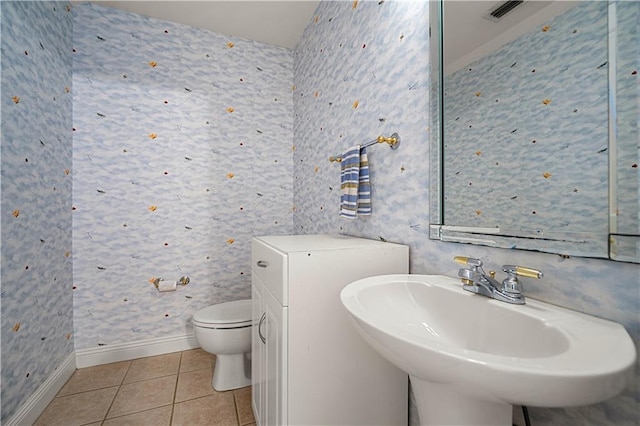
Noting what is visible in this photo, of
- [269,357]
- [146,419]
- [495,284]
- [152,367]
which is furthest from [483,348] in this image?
[152,367]

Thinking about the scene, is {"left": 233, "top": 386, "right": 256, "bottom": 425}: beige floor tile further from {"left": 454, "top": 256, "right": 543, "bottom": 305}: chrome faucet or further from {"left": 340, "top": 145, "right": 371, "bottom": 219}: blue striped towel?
{"left": 454, "top": 256, "right": 543, "bottom": 305}: chrome faucet

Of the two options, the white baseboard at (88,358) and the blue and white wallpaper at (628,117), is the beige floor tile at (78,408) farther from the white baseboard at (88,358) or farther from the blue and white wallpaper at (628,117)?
the blue and white wallpaper at (628,117)

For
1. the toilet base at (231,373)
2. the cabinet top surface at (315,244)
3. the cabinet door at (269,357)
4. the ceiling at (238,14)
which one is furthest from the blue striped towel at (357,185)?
the ceiling at (238,14)

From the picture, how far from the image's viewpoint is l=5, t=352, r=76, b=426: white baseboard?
1.34 m

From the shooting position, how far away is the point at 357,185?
53.2 inches

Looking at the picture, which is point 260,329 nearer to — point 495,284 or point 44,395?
point 495,284

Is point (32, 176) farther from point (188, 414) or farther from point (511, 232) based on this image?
point (511, 232)

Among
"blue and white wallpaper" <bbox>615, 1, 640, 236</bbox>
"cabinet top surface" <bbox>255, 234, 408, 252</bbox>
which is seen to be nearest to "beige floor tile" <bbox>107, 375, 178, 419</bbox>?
"cabinet top surface" <bbox>255, 234, 408, 252</bbox>

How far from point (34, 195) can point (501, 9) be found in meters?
2.23

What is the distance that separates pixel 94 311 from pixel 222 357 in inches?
39.6

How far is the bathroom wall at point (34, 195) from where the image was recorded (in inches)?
51.1

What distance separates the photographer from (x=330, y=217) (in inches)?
70.1

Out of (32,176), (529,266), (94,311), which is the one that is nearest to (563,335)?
(529,266)

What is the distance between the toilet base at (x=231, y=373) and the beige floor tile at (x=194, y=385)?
0.05m
